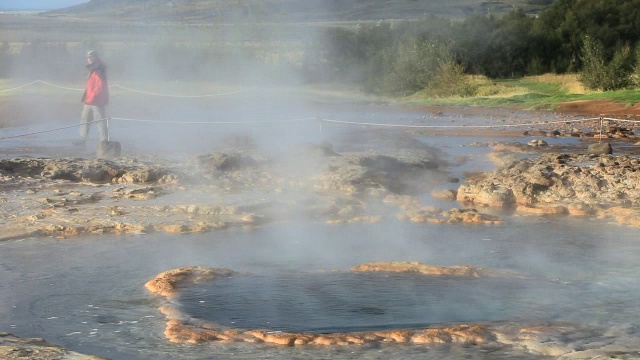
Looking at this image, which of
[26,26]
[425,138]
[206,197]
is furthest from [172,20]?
[26,26]

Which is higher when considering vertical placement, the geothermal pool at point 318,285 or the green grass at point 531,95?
the geothermal pool at point 318,285

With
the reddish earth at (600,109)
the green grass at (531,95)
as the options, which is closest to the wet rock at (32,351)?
the reddish earth at (600,109)

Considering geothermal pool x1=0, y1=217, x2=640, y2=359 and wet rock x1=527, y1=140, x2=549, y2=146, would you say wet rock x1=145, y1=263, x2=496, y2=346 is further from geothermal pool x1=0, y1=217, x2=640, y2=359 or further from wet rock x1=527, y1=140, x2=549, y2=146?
wet rock x1=527, y1=140, x2=549, y2=146

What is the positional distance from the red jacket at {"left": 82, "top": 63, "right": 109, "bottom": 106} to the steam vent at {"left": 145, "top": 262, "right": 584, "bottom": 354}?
7201mm

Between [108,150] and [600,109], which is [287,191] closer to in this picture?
[108,150]

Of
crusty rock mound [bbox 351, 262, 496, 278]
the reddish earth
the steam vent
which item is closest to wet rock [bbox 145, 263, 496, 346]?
the steam vent

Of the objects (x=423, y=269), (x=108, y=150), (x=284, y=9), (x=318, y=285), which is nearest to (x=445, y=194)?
(x=423, y=269)

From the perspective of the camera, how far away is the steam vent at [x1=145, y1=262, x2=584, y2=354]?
→ 15.2 feet

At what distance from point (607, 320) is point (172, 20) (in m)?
27.3

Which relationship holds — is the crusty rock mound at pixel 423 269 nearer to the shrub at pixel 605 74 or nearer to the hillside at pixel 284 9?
the hillside at pixel 284 9

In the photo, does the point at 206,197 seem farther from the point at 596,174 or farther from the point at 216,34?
the point at 216,34

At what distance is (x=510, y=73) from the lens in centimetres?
3247

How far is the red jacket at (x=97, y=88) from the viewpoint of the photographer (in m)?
12.7

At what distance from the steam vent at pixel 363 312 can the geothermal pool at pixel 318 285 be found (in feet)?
0.08
